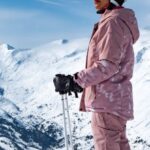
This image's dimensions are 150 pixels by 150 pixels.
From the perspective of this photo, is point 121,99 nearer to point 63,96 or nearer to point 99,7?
point 63,96

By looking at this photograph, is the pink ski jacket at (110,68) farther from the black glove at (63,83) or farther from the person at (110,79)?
the black glove at (63,83)

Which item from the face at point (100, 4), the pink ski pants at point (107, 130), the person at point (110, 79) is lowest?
the pink ski pants at point (107, 130)

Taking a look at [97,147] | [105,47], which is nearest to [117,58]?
[105,47]

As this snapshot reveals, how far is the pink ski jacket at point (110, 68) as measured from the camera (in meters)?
6.62

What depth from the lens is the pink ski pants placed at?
259 inches

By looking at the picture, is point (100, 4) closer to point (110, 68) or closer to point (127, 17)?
point (127, 17)

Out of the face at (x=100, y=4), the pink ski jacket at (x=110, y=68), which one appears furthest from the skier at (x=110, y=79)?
the face at (x=100, y=4)

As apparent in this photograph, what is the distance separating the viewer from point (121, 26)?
6.77 metres

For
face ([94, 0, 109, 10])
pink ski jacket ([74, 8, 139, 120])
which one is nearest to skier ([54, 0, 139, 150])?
pink ski jacket ([74, 8, 139, 120])

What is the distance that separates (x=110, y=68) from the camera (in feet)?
21.6

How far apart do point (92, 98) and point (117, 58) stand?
0.56 m

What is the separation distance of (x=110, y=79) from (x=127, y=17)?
2.63 feet

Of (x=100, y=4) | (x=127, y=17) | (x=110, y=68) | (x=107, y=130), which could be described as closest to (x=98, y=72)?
(x=110, y=68)

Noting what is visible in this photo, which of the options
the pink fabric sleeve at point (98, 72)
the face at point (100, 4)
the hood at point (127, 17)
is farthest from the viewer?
the face at point (100, 4)
